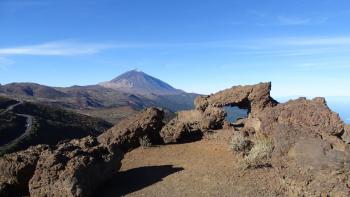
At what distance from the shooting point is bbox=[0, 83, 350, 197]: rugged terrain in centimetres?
1634

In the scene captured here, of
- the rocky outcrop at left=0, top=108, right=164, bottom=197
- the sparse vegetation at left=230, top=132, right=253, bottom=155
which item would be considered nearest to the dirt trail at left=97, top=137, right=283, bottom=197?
the sparse vegetation at left=230, top=132, right=253, bottom=155

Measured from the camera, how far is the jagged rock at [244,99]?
84.0 ft

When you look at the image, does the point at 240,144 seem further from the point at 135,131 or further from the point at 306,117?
the point at 135,131

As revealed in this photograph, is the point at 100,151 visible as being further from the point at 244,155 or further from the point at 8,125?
the point at 8,125

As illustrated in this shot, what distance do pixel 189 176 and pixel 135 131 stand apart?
6.53 meters

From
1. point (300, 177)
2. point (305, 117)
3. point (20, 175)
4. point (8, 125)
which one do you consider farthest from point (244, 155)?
point (8, 125)

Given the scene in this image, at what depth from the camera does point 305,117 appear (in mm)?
20891

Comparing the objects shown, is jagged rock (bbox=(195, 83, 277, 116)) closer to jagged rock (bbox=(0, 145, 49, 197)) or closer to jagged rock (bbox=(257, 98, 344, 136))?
jagged rock (bbox=(257, 98, 344, 136))

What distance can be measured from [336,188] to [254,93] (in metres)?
11.4

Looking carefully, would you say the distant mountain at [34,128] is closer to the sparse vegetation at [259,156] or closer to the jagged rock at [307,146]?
the jagged rock at [307,146]

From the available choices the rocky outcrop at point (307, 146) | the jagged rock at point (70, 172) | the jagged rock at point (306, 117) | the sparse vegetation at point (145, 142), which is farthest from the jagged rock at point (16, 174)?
the jagged rock at point (306, 117)

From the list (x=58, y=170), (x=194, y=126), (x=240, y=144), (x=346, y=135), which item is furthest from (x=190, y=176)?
(x=194, y=126)

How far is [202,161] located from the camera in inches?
824

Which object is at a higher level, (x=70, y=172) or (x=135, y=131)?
(x=135, y=131)
